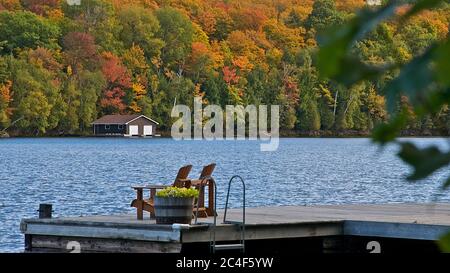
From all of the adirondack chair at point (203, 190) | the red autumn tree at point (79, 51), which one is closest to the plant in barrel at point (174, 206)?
the adirondack chair at point (203, 190)

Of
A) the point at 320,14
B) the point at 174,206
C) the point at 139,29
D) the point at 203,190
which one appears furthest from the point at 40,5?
the point at 174,206

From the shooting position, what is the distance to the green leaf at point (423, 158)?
153cm

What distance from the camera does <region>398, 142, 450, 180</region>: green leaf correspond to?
5.02 feet

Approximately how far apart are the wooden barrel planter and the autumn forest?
10450cm

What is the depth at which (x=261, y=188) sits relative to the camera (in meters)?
53.2

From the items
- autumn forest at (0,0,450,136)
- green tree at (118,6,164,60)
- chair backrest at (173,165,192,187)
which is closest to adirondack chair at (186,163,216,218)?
chair backrest at (173,165,192,187)

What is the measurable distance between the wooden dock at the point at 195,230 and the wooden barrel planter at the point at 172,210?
0.18m

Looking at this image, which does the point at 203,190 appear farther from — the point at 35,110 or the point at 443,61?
the point at 35,110

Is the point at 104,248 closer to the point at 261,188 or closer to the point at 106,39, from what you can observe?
the point at 261,188

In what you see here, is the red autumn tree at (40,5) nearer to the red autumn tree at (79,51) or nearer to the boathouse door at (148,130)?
the red autumn tree at (79,51)

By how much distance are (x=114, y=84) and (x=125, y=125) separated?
25.8 feet

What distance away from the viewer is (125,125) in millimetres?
134250

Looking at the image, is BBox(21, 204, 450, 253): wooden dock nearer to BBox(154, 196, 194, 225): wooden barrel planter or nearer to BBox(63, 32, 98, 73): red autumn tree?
BBox(154, 196, 194, 225): wooden barrel planter

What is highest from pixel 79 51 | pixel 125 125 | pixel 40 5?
pixel 40 5
